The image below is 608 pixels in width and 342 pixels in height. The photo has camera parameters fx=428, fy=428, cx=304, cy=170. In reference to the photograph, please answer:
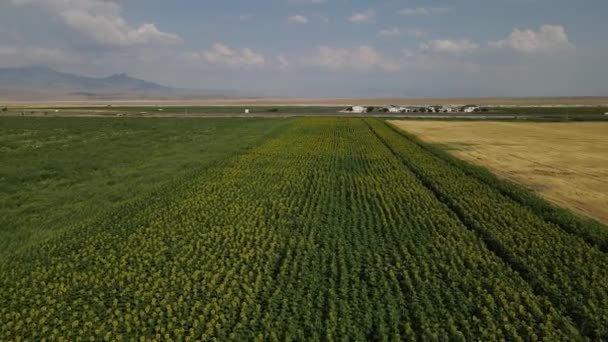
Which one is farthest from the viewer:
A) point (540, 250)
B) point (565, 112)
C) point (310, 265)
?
point (565, 112)

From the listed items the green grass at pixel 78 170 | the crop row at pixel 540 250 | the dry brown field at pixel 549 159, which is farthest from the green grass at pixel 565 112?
the crop row at pixel 540 250

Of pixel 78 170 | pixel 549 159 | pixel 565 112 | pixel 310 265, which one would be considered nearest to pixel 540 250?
pixel 310 265

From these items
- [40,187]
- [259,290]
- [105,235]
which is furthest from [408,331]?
[40,187]

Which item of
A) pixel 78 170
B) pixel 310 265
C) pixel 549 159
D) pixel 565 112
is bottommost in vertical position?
pixel 310 265

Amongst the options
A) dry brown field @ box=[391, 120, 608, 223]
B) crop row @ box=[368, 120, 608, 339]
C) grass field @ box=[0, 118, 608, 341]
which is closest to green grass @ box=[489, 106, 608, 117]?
dry brown field @ box=[391, 120, 608, 223]

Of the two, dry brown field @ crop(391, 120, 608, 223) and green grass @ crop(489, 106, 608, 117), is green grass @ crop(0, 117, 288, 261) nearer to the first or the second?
dry brown field @ crop(391, 120, 608, 223)

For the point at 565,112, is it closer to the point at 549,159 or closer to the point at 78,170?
the point at 549,159
